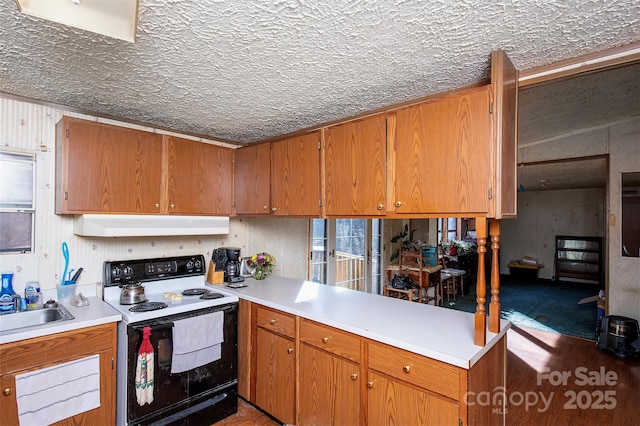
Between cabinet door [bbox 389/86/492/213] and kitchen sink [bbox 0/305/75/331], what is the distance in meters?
2.10

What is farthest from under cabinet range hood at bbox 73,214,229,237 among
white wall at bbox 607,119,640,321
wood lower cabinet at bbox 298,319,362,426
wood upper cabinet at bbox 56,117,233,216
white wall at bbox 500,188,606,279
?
white wall at bbox 500,188,606,279

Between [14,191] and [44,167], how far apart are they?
0.74ft

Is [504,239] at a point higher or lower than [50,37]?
lower

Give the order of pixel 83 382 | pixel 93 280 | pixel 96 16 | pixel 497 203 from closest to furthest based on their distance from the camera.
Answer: pixel 96 16
pixel 497 203
pixel 83 382
pixel 93 280

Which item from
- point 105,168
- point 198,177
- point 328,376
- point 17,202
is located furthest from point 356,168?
point 17,202

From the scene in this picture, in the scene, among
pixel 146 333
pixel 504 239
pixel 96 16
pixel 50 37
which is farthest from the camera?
pixel 504 239

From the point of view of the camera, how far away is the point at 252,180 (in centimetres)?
278

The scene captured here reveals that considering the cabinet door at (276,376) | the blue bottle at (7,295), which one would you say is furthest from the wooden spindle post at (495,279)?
the blue bottle at (7,295)

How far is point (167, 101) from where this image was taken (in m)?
2.06

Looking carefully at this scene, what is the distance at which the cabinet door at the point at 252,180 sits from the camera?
266cm

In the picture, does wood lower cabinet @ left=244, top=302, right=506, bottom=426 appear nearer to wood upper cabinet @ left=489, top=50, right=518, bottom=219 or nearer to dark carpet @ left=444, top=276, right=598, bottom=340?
wood upper cabinet @ left=489, top=50, right=518, bottom=219

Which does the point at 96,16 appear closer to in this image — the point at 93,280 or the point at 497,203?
the point at 497,203

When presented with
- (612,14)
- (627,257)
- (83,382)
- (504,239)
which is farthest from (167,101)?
(504,239)

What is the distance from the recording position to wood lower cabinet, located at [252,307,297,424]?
2129 millimetres
